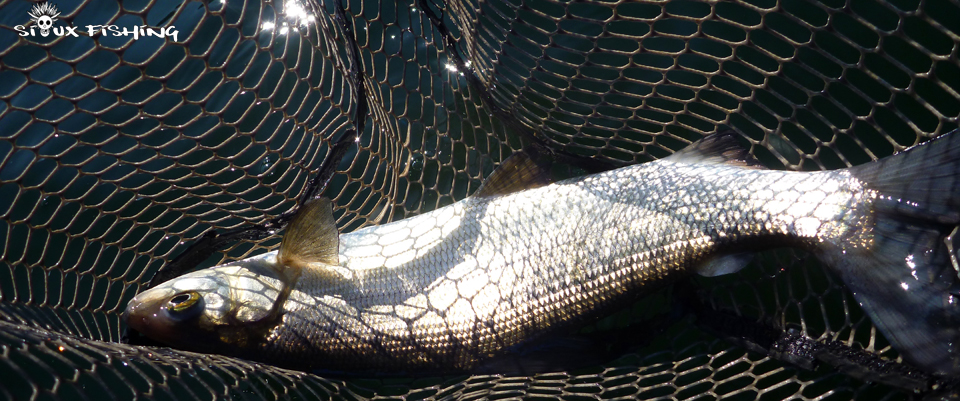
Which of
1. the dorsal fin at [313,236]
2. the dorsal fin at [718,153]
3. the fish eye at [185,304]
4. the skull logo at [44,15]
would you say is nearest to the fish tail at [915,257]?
the dorsal fin at [718,153]

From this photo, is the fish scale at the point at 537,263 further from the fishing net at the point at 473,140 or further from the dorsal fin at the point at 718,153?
the fishing net at the point at 473,140

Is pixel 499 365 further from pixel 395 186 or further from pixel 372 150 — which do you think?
pixel 372 150

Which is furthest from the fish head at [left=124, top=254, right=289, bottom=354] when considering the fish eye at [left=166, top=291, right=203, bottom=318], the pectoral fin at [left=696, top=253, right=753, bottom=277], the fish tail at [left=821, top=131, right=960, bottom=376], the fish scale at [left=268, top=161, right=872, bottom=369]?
the fish tail at [left=821, top=131, right=960, bottom=376]

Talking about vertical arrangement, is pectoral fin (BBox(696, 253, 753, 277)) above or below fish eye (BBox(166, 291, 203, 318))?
below

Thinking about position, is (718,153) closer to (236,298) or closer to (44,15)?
(236,298)

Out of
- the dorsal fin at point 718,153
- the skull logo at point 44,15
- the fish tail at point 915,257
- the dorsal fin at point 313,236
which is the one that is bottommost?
the fish tail at point 915,257

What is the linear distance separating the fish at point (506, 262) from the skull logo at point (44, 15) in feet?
9.90

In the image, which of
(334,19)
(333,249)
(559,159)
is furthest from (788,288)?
(334,19)

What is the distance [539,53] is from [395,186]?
1441 mm

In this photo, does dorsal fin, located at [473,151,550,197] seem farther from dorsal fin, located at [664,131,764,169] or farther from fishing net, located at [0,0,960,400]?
dorsal fin, located at [664,131,764,169]

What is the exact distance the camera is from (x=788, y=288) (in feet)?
11.3

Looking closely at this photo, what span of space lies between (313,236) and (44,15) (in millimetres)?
3589

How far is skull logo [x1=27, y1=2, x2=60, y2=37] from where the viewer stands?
195 inches

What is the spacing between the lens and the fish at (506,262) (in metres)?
2.98
